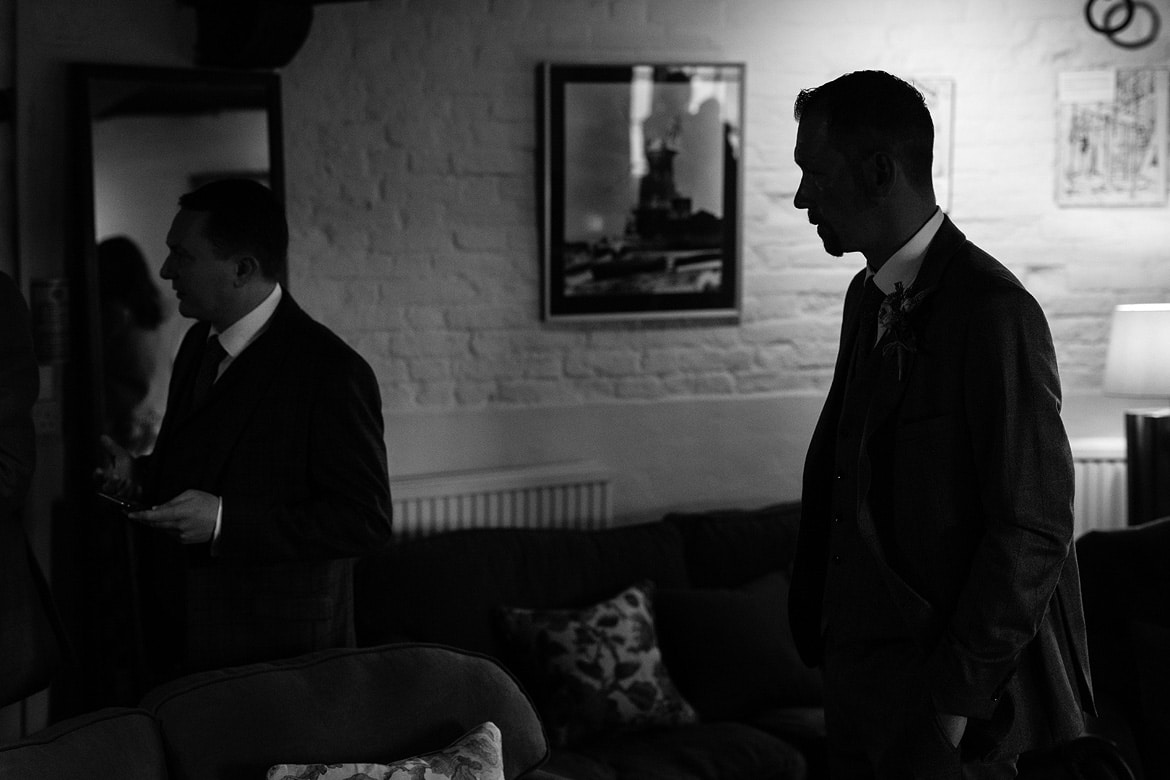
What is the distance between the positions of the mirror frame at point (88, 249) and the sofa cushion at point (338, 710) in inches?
55.9

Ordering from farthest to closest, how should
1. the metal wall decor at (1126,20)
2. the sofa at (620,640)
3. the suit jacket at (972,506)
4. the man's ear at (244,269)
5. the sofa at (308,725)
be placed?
the metal wall decor at (1126,20), the sofa at (620,640), the man's ear at (244,269), the sofa at (308,725), the suit jacket at (972,506)

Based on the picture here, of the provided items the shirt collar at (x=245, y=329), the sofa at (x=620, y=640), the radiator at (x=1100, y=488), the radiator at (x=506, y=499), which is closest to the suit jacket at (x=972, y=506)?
the shirt collar at (x=245, y=329)

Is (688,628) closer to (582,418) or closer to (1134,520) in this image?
(582,418)

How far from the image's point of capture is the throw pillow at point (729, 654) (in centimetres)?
352

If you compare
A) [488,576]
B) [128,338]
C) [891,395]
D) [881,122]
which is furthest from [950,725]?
[128,338]

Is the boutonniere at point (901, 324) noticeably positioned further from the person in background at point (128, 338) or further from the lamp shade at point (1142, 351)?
the lamp shade at point (1142, 351)

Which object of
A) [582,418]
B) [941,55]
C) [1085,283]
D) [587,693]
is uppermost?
[941,55]

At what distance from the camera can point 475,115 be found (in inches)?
159

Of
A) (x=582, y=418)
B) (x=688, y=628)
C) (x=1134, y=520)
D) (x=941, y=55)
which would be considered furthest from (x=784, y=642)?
(x=941, y=55)

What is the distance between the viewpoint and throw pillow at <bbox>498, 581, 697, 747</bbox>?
3326 millimetres

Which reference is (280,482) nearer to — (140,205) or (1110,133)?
(140,205)

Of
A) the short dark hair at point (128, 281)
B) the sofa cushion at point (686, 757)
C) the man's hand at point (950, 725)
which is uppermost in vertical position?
the short dark hair at point (128, 281)

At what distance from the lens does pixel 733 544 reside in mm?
3916

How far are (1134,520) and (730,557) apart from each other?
56.6 inches
